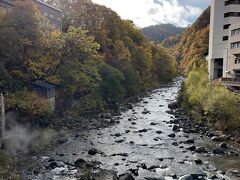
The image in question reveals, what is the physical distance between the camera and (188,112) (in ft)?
141

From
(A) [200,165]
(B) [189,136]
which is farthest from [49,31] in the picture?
(A) [200,165]

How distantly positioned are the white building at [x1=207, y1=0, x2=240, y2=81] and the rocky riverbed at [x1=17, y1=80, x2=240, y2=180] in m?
19.7

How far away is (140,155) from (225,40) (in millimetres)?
38240

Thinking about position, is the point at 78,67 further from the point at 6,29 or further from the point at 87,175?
the point at 87,175

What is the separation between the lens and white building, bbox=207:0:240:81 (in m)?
51.2

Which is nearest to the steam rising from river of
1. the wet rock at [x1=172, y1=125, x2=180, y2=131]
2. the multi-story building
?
the wet rock at [x1=172, y1=125, x2=180, y2=131]

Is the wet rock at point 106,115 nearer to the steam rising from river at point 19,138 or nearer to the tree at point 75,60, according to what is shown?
the tree at point 75,60

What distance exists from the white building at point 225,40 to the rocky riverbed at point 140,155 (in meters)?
19.7

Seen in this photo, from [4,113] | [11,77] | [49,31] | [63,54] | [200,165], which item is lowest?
[200,165]

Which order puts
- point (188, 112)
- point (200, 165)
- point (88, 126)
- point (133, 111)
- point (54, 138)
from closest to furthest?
point (200, 165) < point (54, 138) < point (88, 126) < point (188, 112) < point (133, 111)

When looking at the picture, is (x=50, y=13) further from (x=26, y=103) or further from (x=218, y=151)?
(x=218, y=151)

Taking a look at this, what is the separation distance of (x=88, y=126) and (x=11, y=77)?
32.8ft

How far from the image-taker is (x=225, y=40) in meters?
56.0

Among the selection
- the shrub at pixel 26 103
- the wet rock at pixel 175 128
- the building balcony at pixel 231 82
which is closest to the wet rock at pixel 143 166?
the shrub at pixel 26 103
